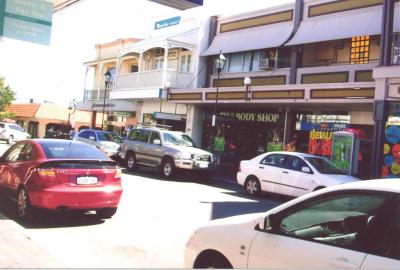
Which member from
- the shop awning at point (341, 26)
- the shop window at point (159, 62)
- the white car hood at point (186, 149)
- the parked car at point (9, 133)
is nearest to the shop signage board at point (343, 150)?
the shop awning at point (341, 26)

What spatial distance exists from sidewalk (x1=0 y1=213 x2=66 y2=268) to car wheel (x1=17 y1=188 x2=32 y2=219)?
39.4 inches

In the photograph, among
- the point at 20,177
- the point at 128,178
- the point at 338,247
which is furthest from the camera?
the point at 128,178

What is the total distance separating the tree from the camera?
55.7 m

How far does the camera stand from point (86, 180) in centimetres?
815

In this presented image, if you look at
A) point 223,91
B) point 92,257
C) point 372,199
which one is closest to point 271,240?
point 372,199

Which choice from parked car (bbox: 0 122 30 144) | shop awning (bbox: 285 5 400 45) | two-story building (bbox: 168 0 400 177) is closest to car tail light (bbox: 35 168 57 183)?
two-story building (bbox: 168 0 400 177)

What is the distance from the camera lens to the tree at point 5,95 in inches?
2191

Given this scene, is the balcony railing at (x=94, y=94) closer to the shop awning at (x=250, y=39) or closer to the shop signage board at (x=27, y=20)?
the shop awning at (x=250, y=39)

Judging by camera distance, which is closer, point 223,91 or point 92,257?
point 92,257

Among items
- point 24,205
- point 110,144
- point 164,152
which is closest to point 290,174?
point 164,152

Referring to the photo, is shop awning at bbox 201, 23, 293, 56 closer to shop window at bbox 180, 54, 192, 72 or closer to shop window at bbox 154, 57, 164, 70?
shop window at bbox 180, 54, 192, 72

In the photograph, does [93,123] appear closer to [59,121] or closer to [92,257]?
[59,121]

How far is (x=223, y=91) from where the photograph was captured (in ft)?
72.4

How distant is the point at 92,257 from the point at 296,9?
56.8 ft
